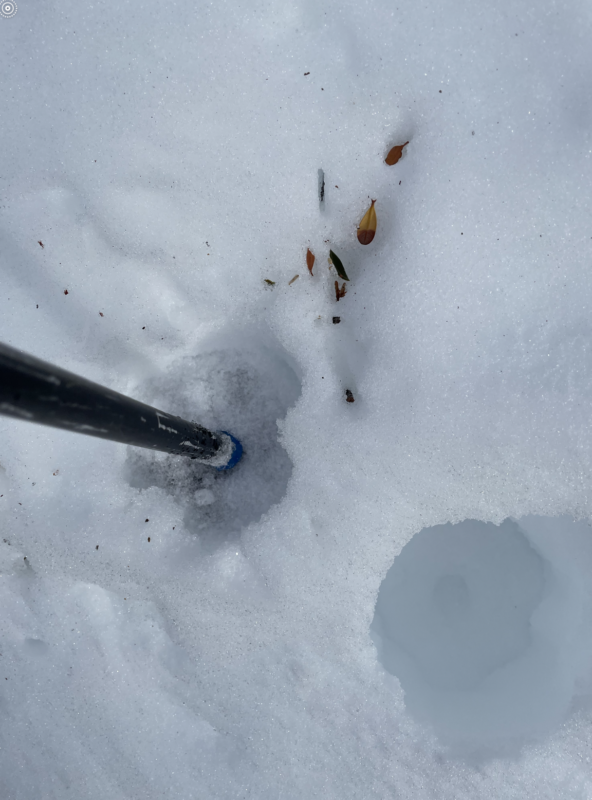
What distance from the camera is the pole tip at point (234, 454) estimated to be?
1.78m

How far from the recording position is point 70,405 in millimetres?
686

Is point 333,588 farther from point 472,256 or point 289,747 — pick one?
point 472,256

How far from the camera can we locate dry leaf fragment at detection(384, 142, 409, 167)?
1.61 meters

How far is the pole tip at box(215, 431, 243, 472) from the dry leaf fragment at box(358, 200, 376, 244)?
0.78m

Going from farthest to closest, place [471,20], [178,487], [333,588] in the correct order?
[178,487]
[333,588]
[471,20]

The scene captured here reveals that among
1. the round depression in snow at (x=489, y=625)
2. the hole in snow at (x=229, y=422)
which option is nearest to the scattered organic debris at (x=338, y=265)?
the hole in snow at (x=229, y=422)

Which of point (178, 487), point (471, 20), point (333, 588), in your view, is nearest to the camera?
point (471, 20)

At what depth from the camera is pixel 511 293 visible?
159cm

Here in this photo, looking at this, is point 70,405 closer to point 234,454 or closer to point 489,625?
point 234,454

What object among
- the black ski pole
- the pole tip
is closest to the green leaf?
the pole tip

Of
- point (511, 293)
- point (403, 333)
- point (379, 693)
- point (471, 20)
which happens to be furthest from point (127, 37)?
point (379, 693)

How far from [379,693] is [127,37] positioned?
223cm

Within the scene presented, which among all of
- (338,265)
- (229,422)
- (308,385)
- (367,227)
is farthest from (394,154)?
(229,422)

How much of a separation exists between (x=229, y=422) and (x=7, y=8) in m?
1.52
